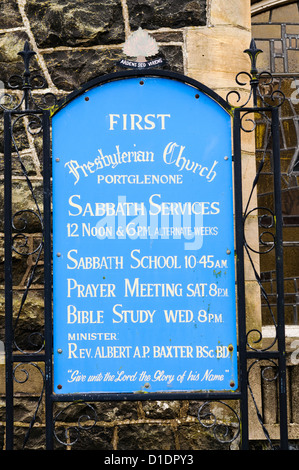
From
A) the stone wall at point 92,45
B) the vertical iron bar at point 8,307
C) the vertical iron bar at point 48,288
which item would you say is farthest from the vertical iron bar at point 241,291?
the vertical iron bar at point 8,307

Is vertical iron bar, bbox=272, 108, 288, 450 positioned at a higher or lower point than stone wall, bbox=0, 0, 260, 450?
lower

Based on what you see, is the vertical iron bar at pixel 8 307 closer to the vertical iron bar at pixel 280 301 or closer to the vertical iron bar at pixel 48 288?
the vertical iron bar at pixel 48 288

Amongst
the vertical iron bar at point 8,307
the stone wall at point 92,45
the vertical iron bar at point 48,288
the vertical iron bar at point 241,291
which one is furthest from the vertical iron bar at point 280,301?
the vertical iron bar at point 8,307

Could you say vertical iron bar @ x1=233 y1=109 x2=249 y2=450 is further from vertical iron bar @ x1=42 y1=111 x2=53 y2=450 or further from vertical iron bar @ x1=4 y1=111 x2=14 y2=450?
vertical iron bar @ x1=4 y1=111 x2=14 y2=450

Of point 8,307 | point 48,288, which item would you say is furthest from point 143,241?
point 8,307

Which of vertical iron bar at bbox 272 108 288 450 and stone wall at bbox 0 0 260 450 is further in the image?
stone wall at bbox 0 0 260 450

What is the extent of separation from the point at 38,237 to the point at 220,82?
1.62m

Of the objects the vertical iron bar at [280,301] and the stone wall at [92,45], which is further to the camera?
the stone wall at [92,45]

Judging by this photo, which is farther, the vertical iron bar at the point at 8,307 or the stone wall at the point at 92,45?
the stone wall at the point at 92,45

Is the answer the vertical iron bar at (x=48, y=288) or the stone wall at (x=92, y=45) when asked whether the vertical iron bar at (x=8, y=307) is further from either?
the stone wall at (x=92, y=45)

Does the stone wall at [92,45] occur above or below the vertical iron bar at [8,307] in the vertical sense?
above

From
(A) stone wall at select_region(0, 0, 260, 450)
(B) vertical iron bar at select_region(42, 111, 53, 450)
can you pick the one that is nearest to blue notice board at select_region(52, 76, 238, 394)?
(B) vertical iron bar at select_region(42, 111, 53, 450)

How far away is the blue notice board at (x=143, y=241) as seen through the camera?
3031mm

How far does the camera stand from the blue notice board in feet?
9.95
